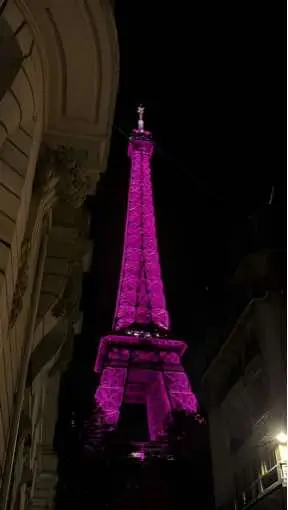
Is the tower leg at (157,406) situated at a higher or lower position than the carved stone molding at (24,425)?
lower

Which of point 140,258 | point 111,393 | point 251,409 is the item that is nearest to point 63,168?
point 251,409

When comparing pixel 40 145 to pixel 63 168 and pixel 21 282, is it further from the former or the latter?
pixel 21 282

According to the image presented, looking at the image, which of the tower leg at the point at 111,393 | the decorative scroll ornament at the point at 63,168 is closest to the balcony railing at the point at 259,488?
the tower leg at the point at 111,393

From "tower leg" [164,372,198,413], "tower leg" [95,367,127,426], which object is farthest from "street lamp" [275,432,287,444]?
"tower leg" [95,367,127,426]

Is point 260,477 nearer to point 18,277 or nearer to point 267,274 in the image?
point 267,274

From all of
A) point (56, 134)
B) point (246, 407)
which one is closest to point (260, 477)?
point (246, 407)

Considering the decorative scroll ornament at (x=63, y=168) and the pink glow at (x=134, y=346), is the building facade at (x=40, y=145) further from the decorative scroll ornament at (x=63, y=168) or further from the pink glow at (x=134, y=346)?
the pink glow at (x=134, y=346)
